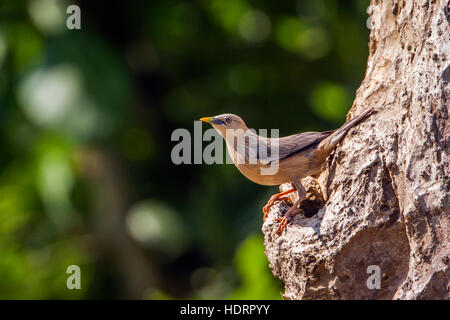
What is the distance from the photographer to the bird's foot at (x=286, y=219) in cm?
517

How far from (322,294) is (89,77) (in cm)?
624

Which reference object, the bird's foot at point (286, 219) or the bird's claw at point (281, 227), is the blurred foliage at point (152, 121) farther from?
the bird's claw at point (281, 227)

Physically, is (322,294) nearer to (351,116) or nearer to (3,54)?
(351,116)

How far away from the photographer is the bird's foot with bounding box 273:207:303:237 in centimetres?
517

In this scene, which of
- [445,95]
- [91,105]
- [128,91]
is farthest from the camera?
[128,91]

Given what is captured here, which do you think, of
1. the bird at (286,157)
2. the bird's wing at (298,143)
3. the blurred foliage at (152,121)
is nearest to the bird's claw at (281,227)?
the bird at (286,157)

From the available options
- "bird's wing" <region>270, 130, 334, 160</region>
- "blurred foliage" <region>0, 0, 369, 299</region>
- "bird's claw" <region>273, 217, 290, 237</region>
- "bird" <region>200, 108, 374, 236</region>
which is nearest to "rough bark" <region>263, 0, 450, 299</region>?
"bird's claw" <region>273, 217, 290, 237</region>

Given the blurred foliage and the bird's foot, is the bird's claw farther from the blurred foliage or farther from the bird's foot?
the blurred foliage

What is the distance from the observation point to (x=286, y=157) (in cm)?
556

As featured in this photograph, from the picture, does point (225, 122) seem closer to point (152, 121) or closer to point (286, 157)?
point (286, 157)

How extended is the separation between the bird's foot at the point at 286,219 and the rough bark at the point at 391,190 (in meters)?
0.05

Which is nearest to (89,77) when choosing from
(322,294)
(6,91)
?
(6,91)
